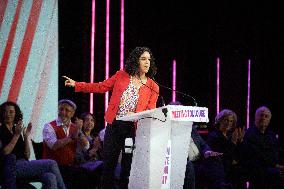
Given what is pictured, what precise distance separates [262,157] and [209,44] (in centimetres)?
205

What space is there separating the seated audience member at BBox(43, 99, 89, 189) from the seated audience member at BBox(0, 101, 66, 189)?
27cm

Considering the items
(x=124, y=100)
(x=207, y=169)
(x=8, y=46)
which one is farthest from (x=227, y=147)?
(x=8, y=46)

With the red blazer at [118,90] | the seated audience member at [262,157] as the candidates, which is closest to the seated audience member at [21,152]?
the red blazer at [118,90]

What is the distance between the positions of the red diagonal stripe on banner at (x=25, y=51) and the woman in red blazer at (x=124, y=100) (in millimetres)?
1463

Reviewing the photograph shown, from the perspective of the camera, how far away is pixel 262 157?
575cm

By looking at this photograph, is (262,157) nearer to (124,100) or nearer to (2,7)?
(124,100)

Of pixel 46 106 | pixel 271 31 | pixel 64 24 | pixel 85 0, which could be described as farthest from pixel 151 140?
pixel 271 31

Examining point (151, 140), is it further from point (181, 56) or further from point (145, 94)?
point (181, 56)

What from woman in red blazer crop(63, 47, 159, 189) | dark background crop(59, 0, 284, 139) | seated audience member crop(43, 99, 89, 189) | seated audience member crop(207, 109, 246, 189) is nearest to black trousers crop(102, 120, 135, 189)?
woman in red blazer crop(63, 47, 159, 189)

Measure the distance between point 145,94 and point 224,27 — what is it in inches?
136

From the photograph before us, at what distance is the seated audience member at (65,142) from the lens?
4891 mm

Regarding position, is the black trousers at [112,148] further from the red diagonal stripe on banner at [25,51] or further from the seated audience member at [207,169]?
the red diagonal stripe on banner at [25,51]

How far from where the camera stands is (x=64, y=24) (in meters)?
5.73

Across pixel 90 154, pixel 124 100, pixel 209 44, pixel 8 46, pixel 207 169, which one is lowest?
pixel 207 169
